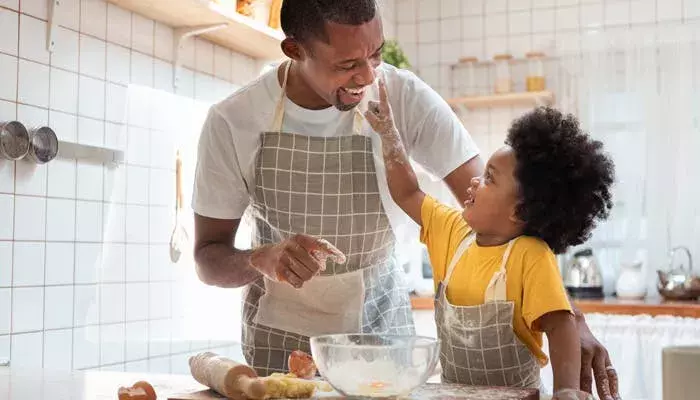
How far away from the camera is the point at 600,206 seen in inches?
59.3

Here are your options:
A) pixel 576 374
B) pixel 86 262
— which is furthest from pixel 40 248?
pixel 576 374

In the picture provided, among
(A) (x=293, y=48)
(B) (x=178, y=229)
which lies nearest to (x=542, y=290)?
(A) (x=293, y=48)

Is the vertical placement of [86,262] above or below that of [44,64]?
below

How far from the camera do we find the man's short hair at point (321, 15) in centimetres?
149

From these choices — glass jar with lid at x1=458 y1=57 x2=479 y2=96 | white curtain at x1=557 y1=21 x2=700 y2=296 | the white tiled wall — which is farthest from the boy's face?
glass jar with lid at x1=458 y1=57 x2=479 y2=96

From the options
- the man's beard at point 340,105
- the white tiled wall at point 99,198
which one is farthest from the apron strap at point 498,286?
the white tiled wall at point 99,198

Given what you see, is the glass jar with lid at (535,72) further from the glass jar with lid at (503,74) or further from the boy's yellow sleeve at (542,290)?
the boy's yellow sleeve at (542,290)

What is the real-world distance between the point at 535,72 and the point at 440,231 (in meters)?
3.10

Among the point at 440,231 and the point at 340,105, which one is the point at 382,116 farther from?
the point at 440,231

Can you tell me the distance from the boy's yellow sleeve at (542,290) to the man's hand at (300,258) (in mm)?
323

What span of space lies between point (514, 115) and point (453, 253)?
3.15 m

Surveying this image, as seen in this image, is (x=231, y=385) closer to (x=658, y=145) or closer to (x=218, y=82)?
(x=218, y=82)

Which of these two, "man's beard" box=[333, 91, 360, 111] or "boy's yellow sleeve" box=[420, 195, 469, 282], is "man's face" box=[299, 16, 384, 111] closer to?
"man's beard" box=[333, 91, 360, 111]

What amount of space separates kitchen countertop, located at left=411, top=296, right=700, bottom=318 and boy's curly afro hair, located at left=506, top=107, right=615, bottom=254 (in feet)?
6.88
